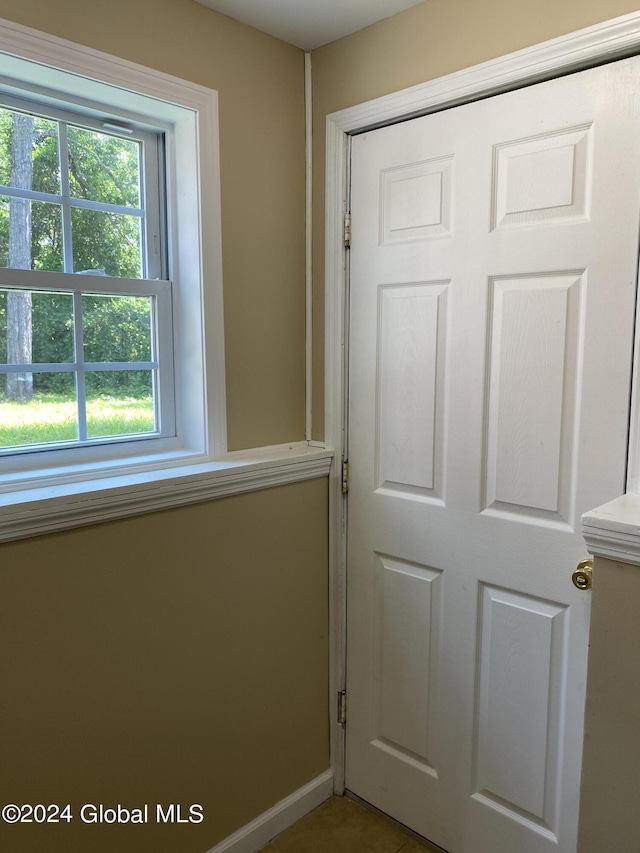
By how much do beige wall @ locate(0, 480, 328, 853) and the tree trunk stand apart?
1.51 feet

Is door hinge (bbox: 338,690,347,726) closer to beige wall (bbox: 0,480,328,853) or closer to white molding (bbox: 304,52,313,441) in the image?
beige wall (bbox: 0,480,328,853)

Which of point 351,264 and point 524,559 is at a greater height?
point 351,264

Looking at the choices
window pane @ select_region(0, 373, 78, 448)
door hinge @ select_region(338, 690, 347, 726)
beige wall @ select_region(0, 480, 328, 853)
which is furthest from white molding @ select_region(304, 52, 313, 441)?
door hinge @ select_region(338, 690, 347, 726)

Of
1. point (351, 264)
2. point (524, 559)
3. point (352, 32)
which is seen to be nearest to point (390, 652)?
point (524, 559)

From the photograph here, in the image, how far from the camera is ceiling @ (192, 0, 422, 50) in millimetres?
1582

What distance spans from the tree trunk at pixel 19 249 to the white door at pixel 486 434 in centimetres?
87

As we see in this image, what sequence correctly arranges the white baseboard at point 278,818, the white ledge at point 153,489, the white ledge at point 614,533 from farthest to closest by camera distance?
1. the white baseboard at point 278,818
2. the white ledge at point 153,489
3. the white ledge at point 614,533

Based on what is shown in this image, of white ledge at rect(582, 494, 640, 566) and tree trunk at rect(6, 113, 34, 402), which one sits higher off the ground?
tree trunk at rect(6, 113, 34, 402)

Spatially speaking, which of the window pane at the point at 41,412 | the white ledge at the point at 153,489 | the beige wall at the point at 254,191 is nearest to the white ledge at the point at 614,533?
the white ledge at the point at 153,489

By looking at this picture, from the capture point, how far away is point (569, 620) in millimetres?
1450

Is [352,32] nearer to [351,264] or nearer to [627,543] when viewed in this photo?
[351,264]

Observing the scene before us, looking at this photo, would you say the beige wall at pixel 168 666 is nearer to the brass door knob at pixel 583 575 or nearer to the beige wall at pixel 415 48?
the beige wall at pixel 415 48

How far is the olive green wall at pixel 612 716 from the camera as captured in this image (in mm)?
1120

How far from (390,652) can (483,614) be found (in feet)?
1.18
